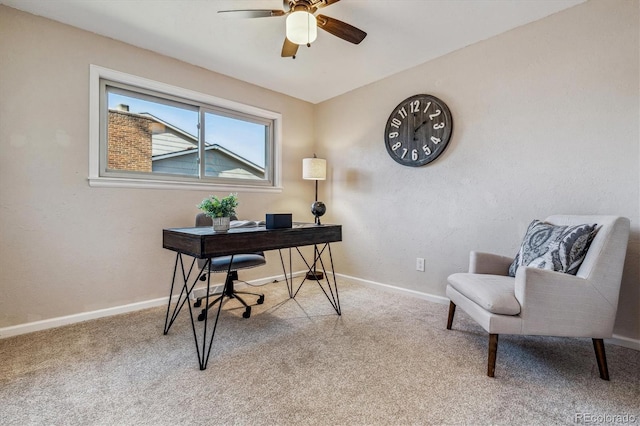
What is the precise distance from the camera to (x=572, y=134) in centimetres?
204

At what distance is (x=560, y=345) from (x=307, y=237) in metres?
1.81

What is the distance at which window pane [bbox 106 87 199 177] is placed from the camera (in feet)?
8.18

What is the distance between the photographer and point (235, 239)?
1.74 m

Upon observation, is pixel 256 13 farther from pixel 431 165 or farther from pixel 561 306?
pixel 561 306

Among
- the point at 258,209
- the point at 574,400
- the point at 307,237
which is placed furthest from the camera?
the point at 258,209

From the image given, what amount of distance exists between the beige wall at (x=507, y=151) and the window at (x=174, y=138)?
43.3 inches

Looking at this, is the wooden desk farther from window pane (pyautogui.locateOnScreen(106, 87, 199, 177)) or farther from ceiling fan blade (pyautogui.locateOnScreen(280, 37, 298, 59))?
ceiling fan blade (pyautogui.locateOnScreen(280, 37, 298, 59))

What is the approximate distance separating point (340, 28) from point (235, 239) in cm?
150

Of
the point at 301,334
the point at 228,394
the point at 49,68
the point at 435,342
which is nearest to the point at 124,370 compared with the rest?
the point at 228,394

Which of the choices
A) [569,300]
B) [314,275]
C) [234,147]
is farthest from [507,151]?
[234,147]

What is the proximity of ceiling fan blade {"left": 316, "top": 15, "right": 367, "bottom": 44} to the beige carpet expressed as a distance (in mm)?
2032

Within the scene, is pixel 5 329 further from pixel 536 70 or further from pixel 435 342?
pixel 536 70

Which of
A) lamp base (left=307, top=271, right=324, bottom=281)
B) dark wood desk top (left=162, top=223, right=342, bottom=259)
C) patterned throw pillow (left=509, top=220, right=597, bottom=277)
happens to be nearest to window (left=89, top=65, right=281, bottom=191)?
dark wood desk top (left=162, top=223, right=342, bottom=259)

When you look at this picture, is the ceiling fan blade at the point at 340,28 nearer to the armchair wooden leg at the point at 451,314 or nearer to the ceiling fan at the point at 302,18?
the ceiling fan at the point at 302,18
